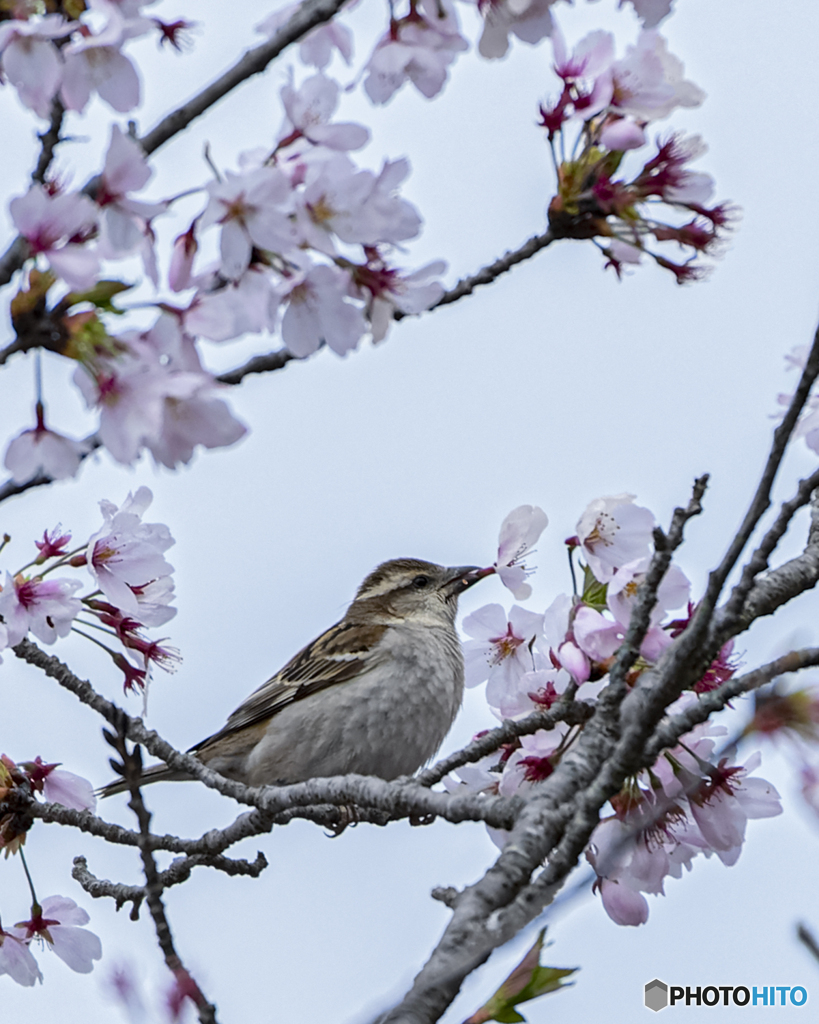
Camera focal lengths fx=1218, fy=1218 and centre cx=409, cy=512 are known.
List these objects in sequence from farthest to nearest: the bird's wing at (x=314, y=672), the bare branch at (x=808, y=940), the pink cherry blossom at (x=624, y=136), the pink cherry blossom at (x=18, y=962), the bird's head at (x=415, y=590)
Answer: the bird's head at (x=415, y=590) → the bird's wing at (x=314, y=672) → the pink cherry blossom at (x=18, y=962) → the pink cherry blossom at (x=624, y=136) → the bare branch at (x=808, y=940)

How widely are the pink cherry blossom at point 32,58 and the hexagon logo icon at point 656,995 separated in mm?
3751

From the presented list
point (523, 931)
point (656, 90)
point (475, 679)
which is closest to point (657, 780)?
point (475, 679)

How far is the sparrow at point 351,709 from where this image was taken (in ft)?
21.4

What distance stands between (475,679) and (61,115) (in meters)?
2.46

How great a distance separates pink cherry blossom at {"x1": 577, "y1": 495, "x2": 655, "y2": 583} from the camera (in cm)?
360

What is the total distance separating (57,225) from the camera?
2.23 meters

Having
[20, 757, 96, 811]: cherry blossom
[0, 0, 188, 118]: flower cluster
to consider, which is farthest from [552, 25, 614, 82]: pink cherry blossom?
[20, 757, 96, 811]: cherry blossom

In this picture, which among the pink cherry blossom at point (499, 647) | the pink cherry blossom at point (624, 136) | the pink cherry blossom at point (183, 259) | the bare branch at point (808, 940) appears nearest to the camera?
the bare branch at point (808, 940)

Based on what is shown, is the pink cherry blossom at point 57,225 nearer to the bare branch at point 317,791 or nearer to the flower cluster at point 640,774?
the bare branch at point 317,791

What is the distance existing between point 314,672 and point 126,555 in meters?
3.43

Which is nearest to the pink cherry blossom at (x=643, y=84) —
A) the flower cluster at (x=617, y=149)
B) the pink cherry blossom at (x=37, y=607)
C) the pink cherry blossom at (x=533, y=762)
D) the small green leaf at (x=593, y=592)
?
the flower cluster at (x=617, y=149)

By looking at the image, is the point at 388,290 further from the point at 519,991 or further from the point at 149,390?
the point at 519,991

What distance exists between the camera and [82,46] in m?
2.25

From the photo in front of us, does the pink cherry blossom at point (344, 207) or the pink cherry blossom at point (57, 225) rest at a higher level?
the pink cherry blossom at point (57, 225)
